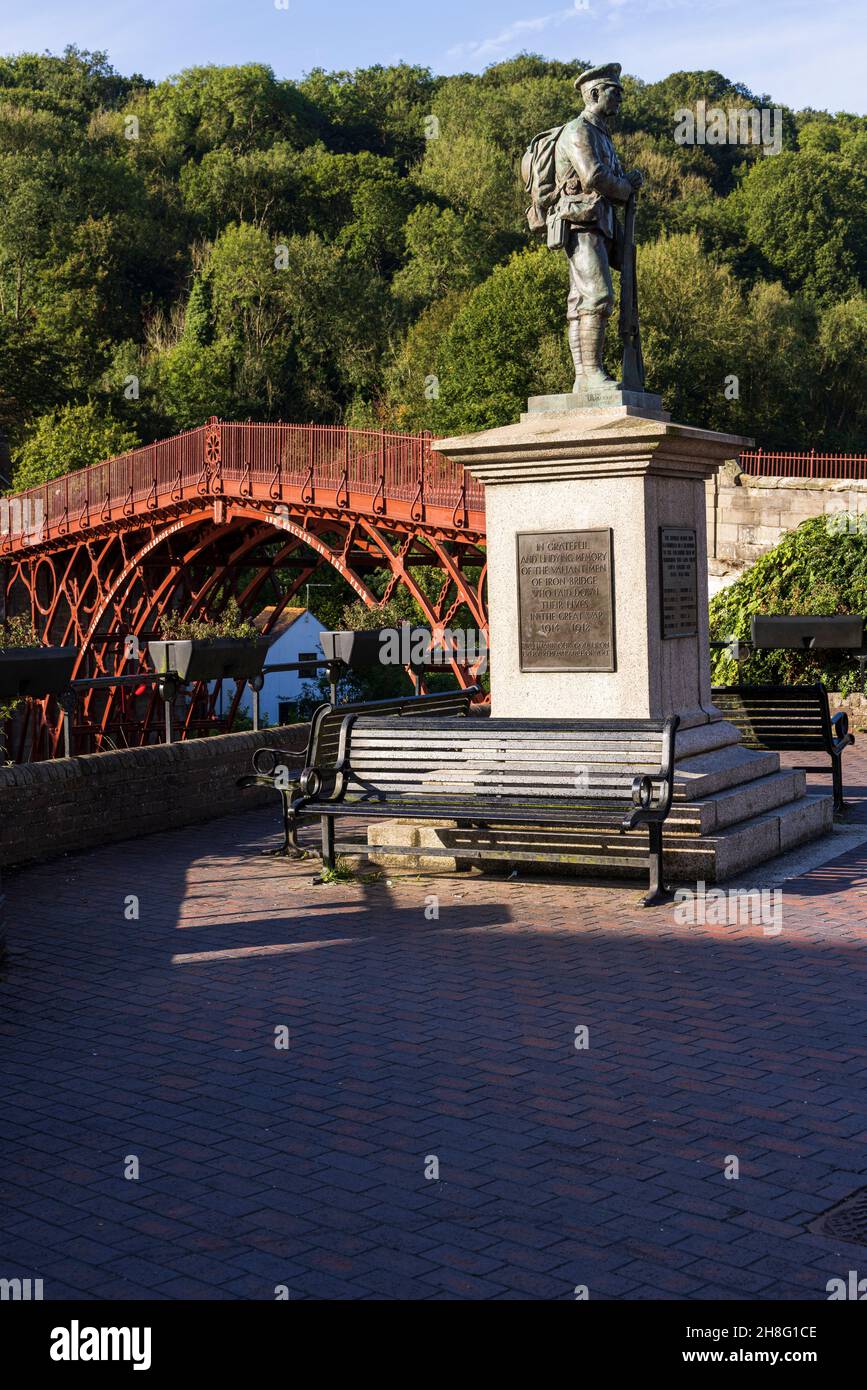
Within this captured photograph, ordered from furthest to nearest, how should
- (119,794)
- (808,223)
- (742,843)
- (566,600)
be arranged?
(808,223) → (119,794) → (566,600) → (742,843)

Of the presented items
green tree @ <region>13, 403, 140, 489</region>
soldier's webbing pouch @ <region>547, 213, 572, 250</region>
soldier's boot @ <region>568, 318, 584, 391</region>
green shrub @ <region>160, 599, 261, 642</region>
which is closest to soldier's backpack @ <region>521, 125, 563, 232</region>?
soldier's webbing pouch @ <region>547, 213, 572, 250</region>

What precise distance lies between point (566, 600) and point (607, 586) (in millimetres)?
326

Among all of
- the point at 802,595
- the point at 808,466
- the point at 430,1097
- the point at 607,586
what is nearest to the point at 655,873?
the point at 607,586

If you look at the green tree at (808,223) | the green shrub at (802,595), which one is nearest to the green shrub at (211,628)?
the green shrub at (802,595)

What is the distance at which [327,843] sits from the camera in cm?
992

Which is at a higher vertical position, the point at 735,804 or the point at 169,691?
the point at 169,691

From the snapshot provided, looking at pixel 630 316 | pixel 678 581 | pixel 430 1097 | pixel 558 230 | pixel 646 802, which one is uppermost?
pixel 558 230

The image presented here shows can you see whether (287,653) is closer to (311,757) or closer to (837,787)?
(837,787)

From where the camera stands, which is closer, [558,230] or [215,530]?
[558,230]

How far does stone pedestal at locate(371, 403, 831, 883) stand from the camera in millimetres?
9930

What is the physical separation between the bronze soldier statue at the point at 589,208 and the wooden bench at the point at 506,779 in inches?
102

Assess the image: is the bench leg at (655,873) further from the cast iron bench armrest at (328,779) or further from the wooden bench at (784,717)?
the wooden bench at (784,717)

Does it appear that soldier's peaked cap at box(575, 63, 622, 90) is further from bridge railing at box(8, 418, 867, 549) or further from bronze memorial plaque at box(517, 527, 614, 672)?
bridge railing at box(8, 418, 867, 549)

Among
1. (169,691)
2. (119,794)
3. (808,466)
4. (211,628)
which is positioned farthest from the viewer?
(211,628)
